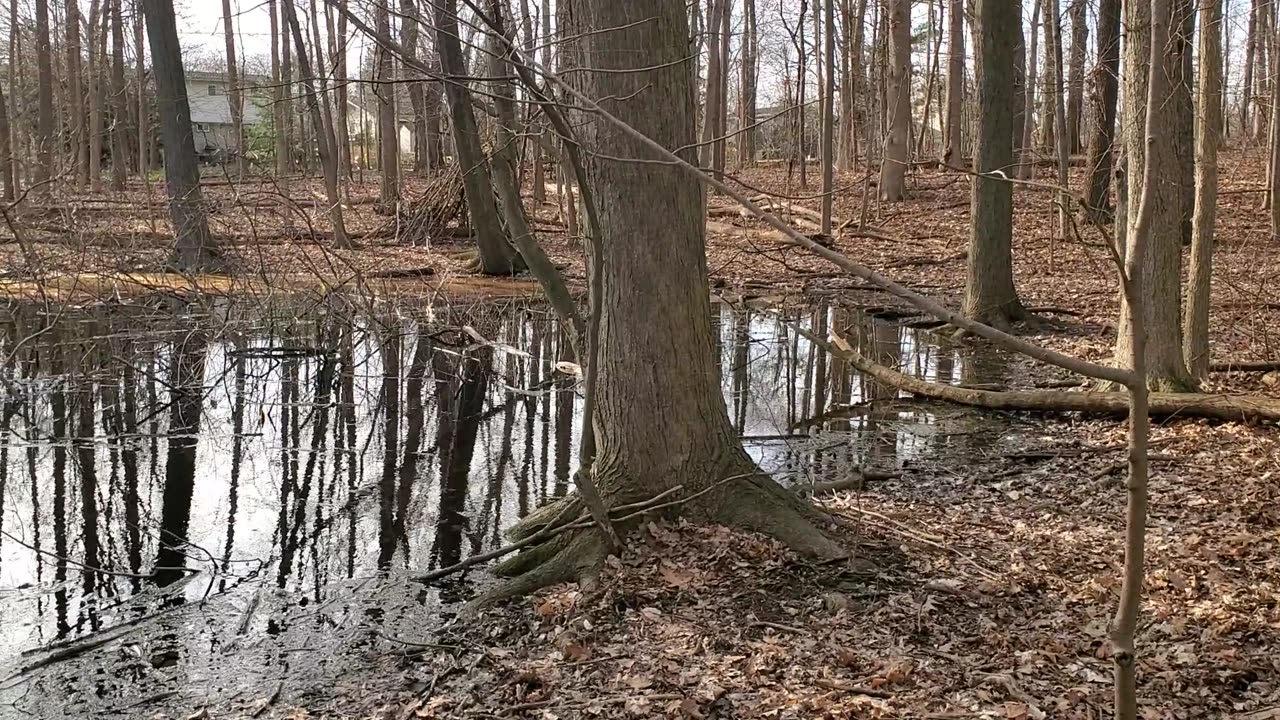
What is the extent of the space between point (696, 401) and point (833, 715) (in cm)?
213

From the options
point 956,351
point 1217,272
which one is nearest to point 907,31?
point 1217,272

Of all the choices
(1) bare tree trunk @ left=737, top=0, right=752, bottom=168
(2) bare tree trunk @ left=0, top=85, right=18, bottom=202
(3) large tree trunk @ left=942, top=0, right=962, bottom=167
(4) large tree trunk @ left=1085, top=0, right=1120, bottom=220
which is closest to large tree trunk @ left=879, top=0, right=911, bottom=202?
(3) large tree trunk @ left=942, top=0, right=962, bottom=167

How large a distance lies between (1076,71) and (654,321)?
19.4 m

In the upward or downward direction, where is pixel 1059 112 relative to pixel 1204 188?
upward

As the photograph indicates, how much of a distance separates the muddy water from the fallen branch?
0.30 metres

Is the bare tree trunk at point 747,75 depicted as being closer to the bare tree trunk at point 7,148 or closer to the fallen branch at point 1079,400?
the bare tree trunk at point 7,148

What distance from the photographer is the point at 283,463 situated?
8289 mm

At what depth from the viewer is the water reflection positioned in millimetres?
6238

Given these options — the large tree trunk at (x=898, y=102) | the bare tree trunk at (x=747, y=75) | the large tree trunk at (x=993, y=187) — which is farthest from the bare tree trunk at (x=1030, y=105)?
the large tree trunk at (x=993, y=187)

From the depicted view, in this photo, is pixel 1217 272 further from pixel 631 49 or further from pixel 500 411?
pixel 631 49

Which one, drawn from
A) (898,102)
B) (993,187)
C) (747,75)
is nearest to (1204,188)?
(993,187)

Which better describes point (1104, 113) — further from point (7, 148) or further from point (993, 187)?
point (7, 148)

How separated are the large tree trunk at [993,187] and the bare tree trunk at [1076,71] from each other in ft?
16.2

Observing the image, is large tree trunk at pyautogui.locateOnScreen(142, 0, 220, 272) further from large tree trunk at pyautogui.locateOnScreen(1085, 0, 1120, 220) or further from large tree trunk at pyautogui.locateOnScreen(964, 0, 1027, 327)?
large tree trunk at pyautogui.locateOnScreen(1085, 0, 1120, 220)
